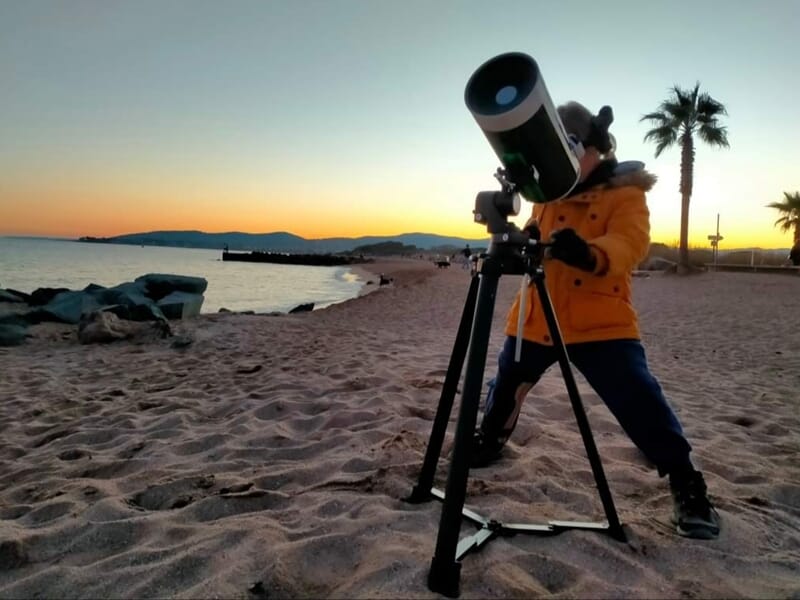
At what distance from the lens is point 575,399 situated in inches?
79.4

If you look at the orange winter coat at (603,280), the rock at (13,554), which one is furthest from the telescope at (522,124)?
the rock at (13,554)

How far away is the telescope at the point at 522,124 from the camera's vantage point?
5.32 ft

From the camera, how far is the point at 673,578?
1.84 m

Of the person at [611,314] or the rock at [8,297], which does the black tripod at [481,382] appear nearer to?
the person at [611,314]

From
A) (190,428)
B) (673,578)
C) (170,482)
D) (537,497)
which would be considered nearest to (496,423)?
(537,497)

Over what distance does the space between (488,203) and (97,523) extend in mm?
2065

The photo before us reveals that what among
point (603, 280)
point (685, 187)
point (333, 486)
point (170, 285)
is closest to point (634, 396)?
point (603, 280)

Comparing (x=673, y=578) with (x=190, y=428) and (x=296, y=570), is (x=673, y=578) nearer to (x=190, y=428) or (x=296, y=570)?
(x=296, y=570)

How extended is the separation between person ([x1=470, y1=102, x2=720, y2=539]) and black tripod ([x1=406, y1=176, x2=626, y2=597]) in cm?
26

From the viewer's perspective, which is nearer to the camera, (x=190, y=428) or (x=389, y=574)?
(x=389, y=574)

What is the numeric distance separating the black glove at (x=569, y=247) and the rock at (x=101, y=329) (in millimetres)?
7248

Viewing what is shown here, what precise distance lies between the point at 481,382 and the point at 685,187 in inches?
1095

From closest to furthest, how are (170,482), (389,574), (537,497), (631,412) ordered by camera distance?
(389,574) → (631,412) → (537,497) → (170,482)

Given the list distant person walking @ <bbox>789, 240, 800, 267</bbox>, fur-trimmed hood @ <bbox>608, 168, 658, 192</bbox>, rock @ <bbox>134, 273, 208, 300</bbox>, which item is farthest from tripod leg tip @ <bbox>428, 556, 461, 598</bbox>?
distant person walking @ <bbox>789, 240, 800, 267</bbox>
